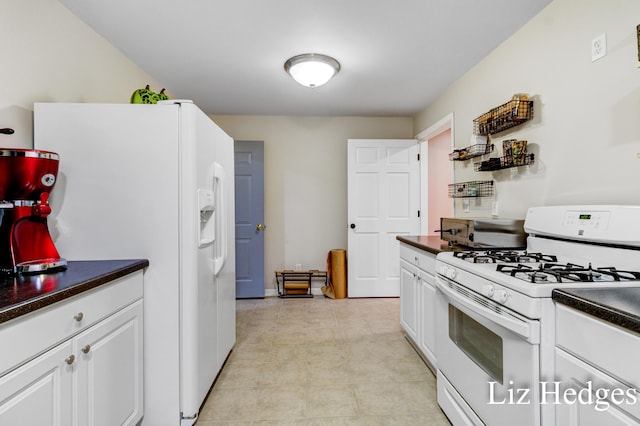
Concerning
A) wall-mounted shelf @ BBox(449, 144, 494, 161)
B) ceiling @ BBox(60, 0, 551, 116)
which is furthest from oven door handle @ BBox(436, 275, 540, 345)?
ceiling @ BBox(60, 0, 551, 116)

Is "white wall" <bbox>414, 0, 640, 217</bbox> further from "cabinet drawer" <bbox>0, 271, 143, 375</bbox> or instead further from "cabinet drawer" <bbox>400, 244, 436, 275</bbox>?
"cabinet drawer" <bbox>0, 271, 143, 375</bbox>

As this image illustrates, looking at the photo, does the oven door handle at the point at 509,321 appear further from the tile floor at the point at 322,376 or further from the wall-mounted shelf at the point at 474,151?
the wall-mounted shelf at the point at 474,151

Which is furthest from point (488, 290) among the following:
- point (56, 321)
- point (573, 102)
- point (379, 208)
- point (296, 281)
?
point (296, 281)

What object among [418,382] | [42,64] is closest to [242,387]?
[418,382]

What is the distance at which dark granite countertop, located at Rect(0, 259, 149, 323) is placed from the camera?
0.91 m

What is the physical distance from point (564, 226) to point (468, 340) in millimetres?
754

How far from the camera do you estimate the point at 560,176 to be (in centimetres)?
181

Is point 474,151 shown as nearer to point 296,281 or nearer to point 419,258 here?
point 419,258

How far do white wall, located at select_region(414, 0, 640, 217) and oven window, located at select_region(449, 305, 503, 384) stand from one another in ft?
2.95

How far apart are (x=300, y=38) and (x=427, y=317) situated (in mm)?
2187

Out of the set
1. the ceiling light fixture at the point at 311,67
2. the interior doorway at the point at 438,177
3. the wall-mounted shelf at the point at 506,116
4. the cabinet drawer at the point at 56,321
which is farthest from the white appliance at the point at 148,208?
the interior doorway at the point at 438,177

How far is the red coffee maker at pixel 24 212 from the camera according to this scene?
125cm

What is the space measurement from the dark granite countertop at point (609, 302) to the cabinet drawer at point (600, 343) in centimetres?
3

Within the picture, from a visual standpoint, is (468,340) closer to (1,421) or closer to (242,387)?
(242,387)
